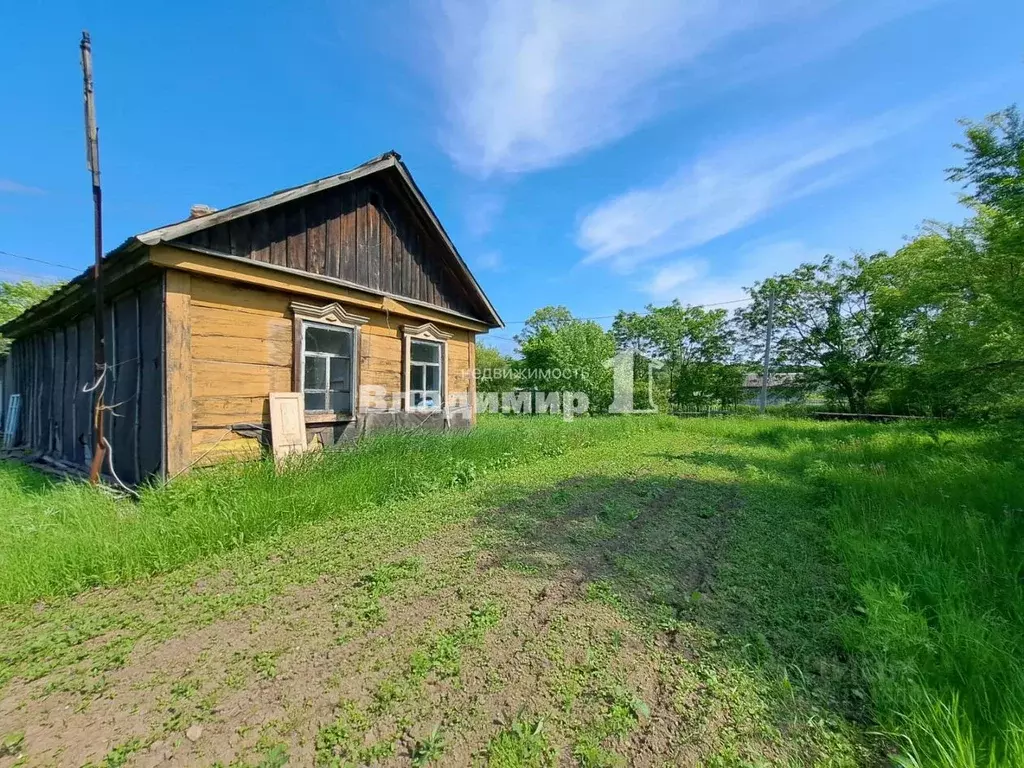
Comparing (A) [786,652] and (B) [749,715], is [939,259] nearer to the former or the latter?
(A) [786,652]

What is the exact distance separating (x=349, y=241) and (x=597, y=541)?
5940mm

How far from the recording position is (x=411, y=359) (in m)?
7.91

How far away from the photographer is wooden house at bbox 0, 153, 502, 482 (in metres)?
4.81

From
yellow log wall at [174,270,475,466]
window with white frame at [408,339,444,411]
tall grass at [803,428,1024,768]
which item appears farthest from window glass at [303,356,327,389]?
tall grass at [803,428,1024,768]

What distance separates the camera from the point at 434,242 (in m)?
8.30

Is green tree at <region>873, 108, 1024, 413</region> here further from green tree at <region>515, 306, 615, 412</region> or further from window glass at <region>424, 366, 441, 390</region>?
green tree at <region>515, 306, 615, 412</region>

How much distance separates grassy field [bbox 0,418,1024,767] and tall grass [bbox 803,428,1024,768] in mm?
18

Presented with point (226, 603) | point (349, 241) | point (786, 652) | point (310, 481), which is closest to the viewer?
point (786, 652)

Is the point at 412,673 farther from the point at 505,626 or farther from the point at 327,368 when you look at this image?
the point at 327,368

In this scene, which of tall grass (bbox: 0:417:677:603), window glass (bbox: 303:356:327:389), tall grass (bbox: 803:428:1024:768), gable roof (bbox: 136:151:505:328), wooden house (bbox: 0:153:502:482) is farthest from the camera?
window glass (bbox: 303:356:327:389)

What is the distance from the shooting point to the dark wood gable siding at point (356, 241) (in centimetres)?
546

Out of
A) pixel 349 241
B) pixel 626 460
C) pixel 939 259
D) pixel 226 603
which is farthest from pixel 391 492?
pixel 939 259

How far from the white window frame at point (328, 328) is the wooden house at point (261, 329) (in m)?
0.02

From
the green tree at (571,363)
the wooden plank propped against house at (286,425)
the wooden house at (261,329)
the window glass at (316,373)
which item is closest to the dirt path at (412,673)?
the wooden plank propped against house at (286,425)
